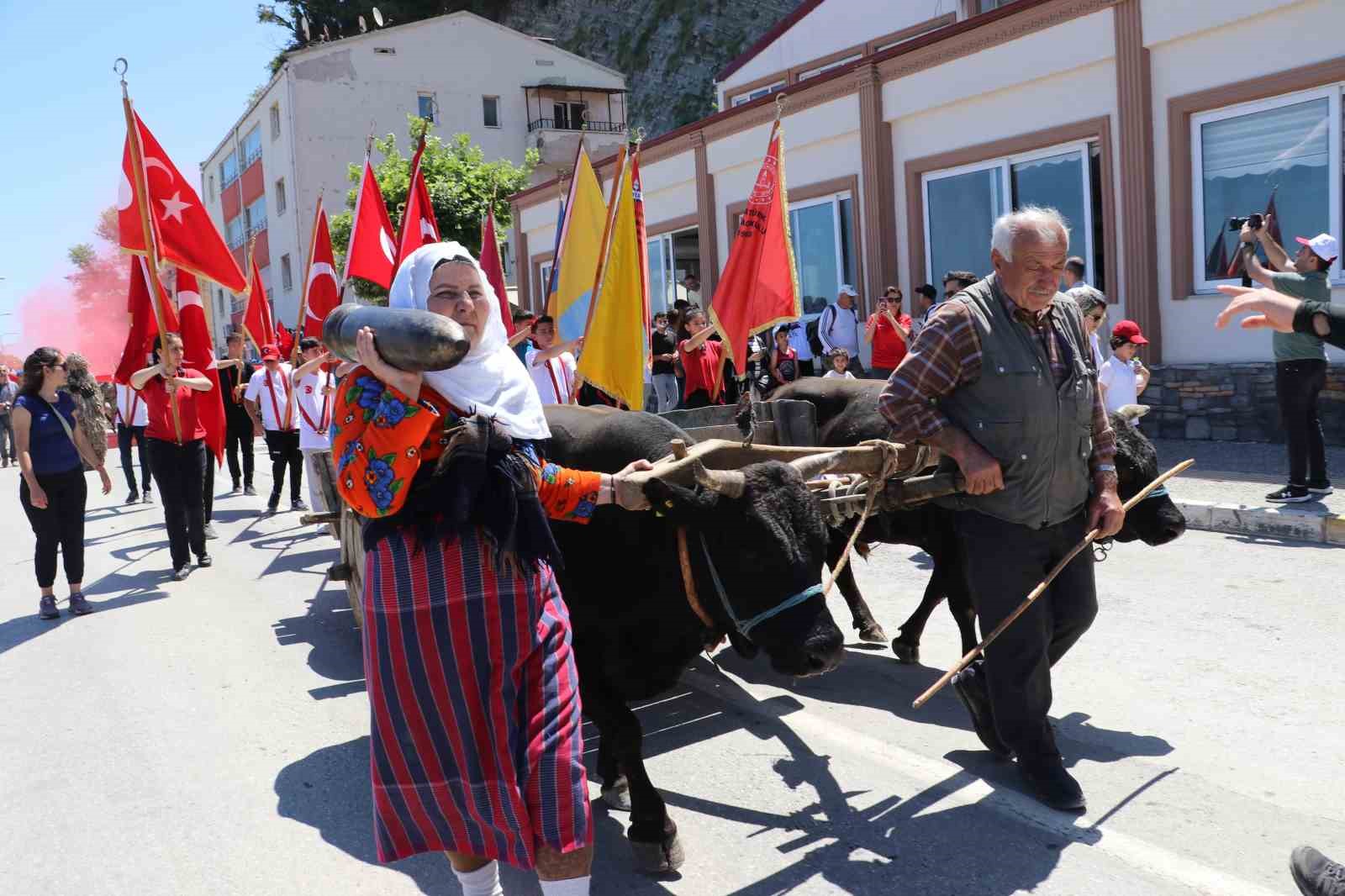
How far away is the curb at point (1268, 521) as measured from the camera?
783cm

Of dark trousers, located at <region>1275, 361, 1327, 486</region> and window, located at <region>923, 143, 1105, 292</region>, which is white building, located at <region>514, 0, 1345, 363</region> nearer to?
window, located at <region>923, 143, 1105, 292</region>

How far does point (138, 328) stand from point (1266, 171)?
11.2 metres

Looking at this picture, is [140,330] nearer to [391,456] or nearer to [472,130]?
[391,456]

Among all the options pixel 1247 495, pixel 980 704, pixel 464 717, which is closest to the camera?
pixel 464 717

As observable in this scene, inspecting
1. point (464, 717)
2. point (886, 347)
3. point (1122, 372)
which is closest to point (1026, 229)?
point (464, 717)

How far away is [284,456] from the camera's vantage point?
12.7m

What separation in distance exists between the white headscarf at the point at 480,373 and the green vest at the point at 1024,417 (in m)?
1.61

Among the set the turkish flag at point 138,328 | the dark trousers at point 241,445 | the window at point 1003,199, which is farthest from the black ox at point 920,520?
the dark trousers at point 241,445

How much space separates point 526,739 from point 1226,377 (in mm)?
10573

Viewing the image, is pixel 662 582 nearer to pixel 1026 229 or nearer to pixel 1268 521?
pixel 1026 229

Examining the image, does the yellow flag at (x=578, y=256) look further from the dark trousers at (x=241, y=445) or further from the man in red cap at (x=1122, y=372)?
the dark trousers at (x=241, y=445)

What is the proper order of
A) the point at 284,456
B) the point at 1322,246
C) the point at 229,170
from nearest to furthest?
the point at 1322,246 → the point at 284,456 → the point at 229,170

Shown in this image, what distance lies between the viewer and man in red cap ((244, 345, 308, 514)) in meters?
12.5

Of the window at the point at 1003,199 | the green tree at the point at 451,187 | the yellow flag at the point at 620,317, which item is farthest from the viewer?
the green tree at the point at 451,187
